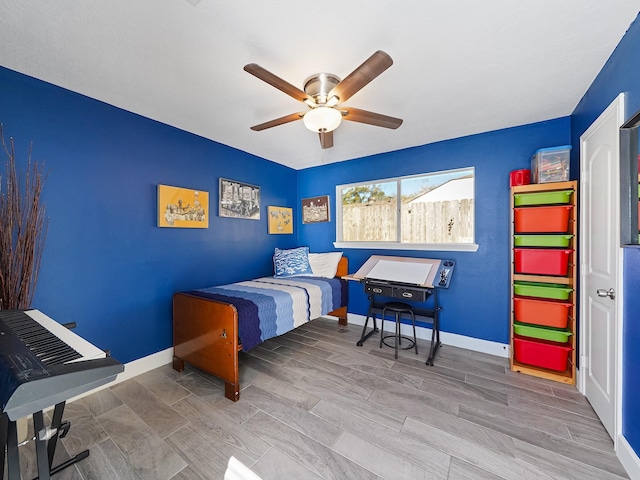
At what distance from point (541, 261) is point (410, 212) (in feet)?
4.79

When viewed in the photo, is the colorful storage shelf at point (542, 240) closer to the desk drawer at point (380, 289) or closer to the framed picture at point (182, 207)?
the desk drawer at point (380, 289)

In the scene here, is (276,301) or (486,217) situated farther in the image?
(486,217)

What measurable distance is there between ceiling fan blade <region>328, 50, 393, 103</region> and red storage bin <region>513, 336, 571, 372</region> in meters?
2.60

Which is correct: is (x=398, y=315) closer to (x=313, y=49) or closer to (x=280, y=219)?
(x=280, y=219)

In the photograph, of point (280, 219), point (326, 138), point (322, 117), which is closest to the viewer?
point (322, 117)

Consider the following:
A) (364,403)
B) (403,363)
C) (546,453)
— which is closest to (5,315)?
(364,403)

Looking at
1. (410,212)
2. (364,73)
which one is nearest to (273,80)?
(364,73)

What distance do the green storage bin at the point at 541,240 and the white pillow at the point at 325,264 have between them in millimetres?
2083

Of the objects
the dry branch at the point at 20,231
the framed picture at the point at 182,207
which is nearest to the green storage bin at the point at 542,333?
the framed picture at the point at 182,207

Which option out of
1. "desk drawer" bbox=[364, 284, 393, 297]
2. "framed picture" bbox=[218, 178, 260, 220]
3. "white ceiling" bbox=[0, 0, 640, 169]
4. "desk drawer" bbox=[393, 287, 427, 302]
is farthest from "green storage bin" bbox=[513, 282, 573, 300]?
"framed picture" bbox=[218, 178, 260, 220]

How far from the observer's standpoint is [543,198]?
224 centimetres

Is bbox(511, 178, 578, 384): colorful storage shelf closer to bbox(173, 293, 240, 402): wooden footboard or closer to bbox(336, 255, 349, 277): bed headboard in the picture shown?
bbox(336, 255, 349, 277): bed headboard

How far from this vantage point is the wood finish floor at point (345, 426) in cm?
139

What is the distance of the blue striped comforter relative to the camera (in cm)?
210
